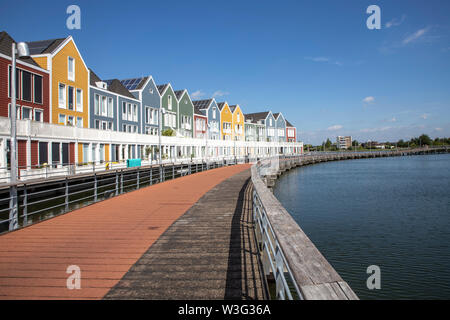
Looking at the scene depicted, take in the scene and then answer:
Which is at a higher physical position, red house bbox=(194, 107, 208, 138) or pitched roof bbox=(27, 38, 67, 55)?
pitched roof bbox=(27, 38, 67, 55)

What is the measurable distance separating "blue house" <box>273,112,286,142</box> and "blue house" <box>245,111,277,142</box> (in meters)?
1.58

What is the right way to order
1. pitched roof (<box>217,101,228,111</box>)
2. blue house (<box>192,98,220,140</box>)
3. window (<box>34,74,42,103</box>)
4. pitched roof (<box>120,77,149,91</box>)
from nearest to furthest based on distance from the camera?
window (<box>34,74,42,103</box>)
pitched roof (<box>120,77,149,91</box>)
blue house (<box>192,98,220,140</box>)
pitched roof (<box>217,101,228,111</box>)

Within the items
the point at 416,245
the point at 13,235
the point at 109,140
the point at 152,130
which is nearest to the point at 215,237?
the point at 13,235

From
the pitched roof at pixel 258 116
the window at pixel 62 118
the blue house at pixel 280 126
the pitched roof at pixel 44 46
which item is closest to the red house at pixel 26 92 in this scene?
the window at pixel 62 118

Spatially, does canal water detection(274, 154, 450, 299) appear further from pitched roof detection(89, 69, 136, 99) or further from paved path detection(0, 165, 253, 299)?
pitched roof detection(89, 69, 136, 99)

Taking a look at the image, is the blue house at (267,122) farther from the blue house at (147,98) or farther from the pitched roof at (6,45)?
the pitched roof at (6,45)

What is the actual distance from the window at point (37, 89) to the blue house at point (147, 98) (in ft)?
50.1

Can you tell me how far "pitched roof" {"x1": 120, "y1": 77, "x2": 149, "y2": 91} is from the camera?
41062 millimetres

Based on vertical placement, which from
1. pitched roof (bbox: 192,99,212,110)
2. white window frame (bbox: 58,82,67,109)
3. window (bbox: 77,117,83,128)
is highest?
pitched roof (bbox: 192,99,212,110)

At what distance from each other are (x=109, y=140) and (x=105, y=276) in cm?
2674

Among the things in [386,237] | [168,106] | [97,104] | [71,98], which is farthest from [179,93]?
[386,237]

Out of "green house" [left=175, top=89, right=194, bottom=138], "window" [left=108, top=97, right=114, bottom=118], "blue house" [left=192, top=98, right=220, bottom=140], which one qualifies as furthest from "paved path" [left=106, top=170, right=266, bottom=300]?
"blue house" [left=192, top=98, right=220, bottom=140]

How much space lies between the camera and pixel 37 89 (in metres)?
25.4
